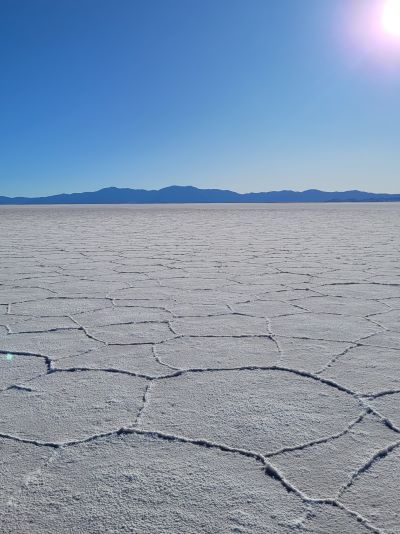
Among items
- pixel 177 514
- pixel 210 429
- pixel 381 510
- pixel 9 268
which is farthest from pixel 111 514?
pixel 9 268

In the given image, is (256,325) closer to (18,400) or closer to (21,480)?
(18,400)

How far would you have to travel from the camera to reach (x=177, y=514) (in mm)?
738

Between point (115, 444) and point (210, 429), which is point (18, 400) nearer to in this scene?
point (115, 444)

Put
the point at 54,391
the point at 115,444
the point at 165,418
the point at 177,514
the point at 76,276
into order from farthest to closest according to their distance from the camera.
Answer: the point at 76,276 → the point at 54,391 → the point at 165,418 → the point at 115,444 → the point at 177,514

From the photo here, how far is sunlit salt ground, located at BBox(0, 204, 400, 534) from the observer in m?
0.75

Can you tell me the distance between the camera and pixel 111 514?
0.74 metres

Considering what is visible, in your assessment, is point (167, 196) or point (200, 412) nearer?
point (200, 412)

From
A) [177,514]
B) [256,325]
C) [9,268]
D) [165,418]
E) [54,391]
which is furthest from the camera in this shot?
[9,268]

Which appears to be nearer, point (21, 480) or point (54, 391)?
point (21, 480)

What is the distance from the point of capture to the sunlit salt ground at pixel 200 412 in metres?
0.75

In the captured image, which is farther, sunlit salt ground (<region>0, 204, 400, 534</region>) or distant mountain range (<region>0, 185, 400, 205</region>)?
distant mountain range (<region>0, 185, 400, 205</region>)

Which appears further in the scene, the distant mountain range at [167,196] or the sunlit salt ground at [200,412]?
the distant mountain range at [167,196]

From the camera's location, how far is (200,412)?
3.53 feet

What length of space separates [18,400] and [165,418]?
0.40 metres
